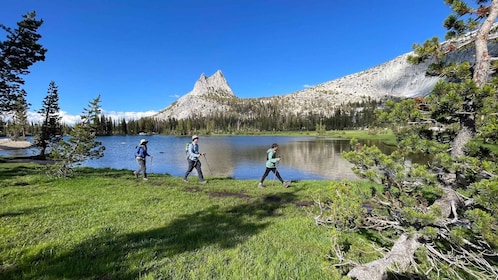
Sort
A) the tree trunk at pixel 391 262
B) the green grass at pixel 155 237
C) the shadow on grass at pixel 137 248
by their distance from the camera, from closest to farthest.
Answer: the tree trunk at pixel 391 262
the shadow on grass at pixel 137 248
the green grass at pixel 155 237

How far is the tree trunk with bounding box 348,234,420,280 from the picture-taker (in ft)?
13.0

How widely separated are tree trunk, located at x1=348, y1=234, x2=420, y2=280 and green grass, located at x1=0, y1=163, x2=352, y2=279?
613 mm

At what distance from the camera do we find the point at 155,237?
20.7 ft

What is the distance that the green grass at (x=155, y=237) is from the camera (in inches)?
183

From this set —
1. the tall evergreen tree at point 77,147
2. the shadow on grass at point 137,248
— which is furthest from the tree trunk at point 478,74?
the tall evergreen tree at point 77,147

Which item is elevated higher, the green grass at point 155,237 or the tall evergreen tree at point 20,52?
the tall evergreen tree at point 20,52

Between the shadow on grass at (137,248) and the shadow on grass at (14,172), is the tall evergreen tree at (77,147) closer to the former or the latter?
the shadow on grass at (14,172)

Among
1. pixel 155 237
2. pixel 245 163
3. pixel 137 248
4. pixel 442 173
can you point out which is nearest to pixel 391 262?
pixel 442 173

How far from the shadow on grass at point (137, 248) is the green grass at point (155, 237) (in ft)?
0.06

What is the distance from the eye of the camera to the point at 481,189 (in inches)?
151

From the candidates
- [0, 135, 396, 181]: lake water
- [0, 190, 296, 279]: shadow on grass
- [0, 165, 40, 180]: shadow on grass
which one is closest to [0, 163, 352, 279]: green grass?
[0, 190, 296, 279]: shadow on grass

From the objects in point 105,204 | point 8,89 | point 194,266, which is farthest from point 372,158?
point 8,89

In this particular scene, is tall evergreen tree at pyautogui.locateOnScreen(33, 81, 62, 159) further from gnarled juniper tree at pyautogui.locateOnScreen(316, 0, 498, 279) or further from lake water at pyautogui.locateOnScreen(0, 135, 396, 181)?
gnarled juniper tree at pyautogui.locateOnScreen(316, 0, 498, 279)

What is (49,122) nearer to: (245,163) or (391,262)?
(245,163)
